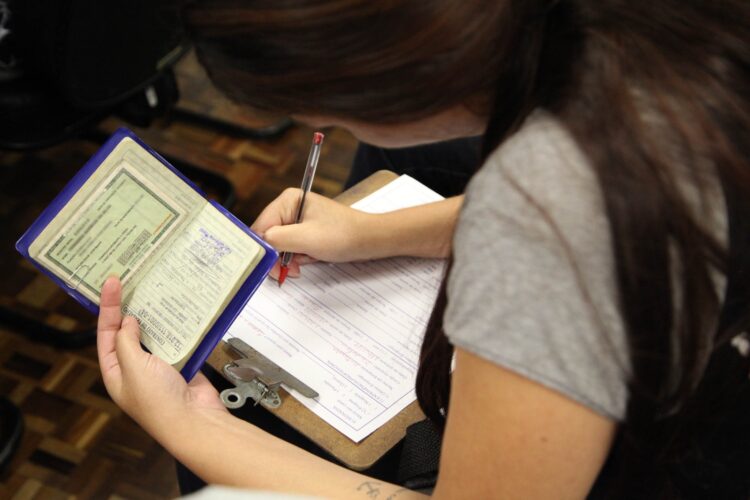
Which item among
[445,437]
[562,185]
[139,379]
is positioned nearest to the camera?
[562,185]

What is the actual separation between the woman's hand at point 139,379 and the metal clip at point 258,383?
0.08 ft

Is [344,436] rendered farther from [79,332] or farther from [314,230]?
[79,332]

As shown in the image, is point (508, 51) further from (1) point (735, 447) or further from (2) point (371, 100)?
(1) point (735, 447)

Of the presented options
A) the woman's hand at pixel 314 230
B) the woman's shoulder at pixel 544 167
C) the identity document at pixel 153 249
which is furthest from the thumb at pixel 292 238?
the woman's shoulder at pixel 544 167

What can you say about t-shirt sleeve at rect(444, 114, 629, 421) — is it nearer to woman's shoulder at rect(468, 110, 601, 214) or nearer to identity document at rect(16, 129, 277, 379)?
woman's shoulder at rect(468, 110, 601, 214)

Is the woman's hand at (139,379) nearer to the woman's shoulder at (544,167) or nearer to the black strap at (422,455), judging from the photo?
the black strap at (422,455)

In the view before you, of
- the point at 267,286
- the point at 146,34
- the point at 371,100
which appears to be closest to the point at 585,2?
the point at 371,100

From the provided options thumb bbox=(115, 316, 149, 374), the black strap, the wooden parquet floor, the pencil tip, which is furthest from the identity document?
the wooden parquet floor

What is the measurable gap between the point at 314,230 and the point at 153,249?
19 cm

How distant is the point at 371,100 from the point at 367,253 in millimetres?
389

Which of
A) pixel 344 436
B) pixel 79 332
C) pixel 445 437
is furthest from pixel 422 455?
pixel 79 332

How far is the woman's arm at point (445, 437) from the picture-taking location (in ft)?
1.83

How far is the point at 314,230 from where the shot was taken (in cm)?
93

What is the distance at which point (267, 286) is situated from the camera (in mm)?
938
